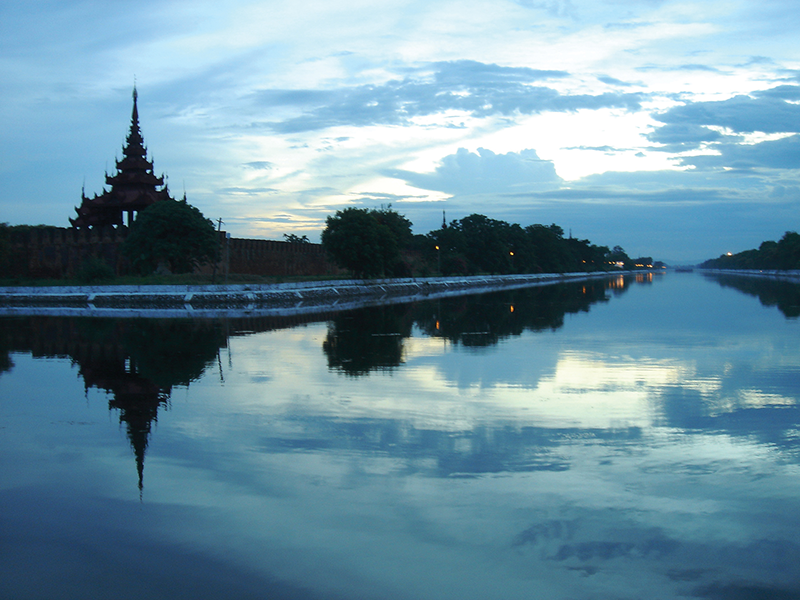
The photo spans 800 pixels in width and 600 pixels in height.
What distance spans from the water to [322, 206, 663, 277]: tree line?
40.6m

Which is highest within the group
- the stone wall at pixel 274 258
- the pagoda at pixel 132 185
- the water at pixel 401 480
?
the pagoda at pixel 132 185

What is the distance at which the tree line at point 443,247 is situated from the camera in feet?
178

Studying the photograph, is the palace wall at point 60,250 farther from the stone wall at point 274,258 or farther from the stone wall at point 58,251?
the stone wall at point 274,258

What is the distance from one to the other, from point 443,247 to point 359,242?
3629cm

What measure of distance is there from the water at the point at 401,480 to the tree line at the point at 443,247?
40590mm

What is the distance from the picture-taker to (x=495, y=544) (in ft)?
16.2

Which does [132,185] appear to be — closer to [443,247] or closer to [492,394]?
[443,247]

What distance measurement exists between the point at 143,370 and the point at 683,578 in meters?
11.1

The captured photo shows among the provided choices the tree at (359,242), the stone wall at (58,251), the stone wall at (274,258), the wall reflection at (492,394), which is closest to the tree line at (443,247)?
the tree at (359,242)

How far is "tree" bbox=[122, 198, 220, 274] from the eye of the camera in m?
47.2

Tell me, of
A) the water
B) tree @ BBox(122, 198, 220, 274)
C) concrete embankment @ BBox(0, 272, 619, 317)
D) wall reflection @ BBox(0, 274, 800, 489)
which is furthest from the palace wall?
the water

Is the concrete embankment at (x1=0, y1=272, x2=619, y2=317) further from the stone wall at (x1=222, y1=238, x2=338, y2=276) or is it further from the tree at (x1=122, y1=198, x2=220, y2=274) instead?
the stone wall at (x1=222, y1=238, x2=338, y2=276)

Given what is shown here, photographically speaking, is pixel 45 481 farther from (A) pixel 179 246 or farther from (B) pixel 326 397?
(A) pixel 179 246

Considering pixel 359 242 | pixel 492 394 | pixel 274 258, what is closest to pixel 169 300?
pixel 359 242
